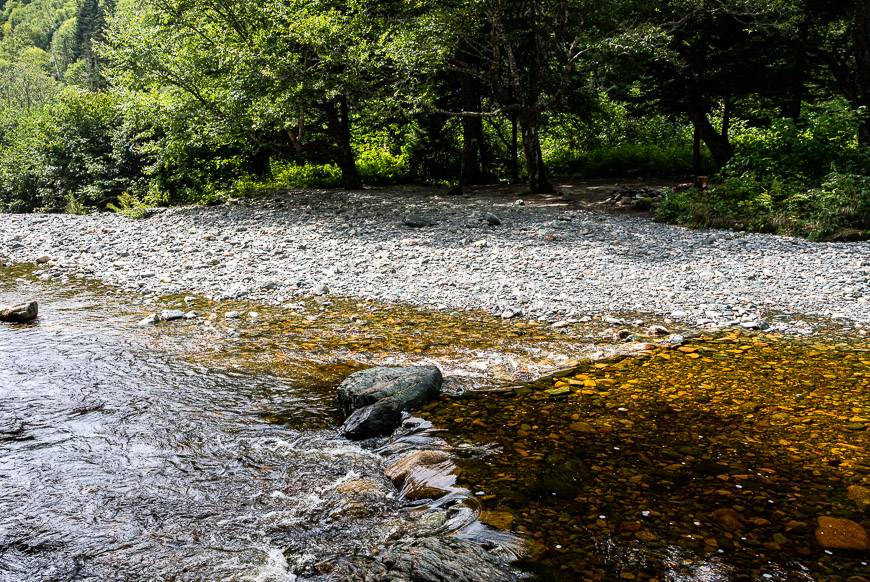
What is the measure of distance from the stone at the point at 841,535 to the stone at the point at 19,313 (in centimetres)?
934

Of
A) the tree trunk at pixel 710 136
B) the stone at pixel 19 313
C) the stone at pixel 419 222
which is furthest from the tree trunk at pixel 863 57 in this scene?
the stone at pixel 19 313

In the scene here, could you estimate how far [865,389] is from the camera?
543 cm

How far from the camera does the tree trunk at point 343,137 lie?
17.4 metres

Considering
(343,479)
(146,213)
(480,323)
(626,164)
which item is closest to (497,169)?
(626,164)

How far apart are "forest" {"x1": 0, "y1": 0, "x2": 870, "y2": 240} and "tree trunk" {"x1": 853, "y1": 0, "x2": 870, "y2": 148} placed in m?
0.05

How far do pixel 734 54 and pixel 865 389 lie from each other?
14.3 m

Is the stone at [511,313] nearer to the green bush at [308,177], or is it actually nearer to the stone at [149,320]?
the stone at [149,320]

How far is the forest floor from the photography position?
8312 millimetres

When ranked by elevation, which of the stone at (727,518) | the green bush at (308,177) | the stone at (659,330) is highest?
the green bush at (308,177)

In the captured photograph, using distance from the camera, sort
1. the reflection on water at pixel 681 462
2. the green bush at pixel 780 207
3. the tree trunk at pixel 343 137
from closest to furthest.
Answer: the reflection on water at pixel 681 462, the green bush at pixel 780 207, the tree trunk at pixel 343 137

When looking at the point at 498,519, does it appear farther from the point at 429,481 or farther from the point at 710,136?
the point at 710,136

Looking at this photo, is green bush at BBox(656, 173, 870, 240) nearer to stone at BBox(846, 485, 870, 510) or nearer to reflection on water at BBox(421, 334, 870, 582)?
reflection on water at BBox(421, 334, 870, 582)

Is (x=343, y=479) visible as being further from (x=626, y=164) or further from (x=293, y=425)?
(x=626, y=164)

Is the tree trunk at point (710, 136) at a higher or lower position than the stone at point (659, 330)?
higher
